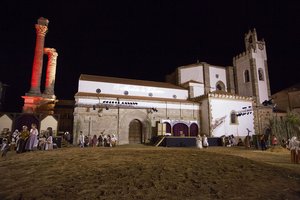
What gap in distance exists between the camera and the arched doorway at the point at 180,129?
2655cm

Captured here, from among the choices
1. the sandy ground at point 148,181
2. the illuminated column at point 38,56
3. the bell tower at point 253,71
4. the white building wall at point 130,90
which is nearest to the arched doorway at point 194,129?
the white building wall at point 130,90

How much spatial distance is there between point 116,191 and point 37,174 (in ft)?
12.3

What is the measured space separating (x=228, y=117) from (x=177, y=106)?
7.73 metres

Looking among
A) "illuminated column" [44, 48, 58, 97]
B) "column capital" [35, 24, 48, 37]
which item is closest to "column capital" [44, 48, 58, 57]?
"illuminated column" [44, 48, 58, 97]

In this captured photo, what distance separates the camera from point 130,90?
1089 inches

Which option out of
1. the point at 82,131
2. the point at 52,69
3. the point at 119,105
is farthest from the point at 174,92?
the point at 52,69

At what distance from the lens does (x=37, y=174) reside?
23.4 feet

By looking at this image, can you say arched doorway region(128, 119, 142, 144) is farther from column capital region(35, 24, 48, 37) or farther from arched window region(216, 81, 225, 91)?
column capital region(35, 24, 48, 37)

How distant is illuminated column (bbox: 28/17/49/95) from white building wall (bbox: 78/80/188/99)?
312 inches

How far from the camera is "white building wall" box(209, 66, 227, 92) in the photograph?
3331cm

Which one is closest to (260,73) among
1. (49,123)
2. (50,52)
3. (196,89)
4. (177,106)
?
(196,89)

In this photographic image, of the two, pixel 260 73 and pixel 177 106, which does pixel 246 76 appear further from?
pixel 177 106

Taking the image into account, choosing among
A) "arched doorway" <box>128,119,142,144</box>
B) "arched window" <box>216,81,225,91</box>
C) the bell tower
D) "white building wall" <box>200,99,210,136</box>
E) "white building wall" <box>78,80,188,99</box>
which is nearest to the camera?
"arched doorway" <box>128,119,142,144</box>

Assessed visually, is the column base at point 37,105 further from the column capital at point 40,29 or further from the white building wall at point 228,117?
the white building wall at point 228,117
